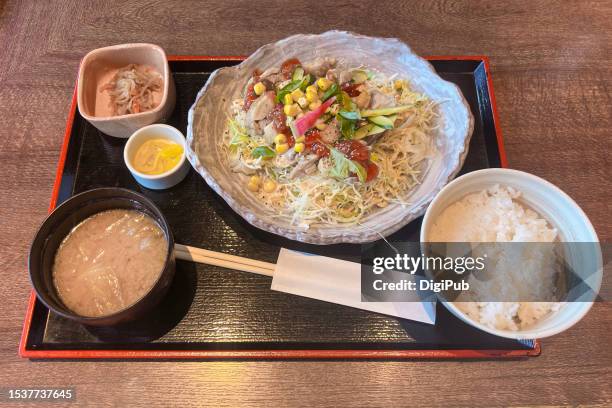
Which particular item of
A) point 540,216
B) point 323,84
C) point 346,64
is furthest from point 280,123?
point 540,216

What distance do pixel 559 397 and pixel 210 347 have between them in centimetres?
163

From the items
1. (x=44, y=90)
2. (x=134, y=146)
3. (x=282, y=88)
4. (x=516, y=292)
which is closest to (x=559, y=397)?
(x=516, y=292)

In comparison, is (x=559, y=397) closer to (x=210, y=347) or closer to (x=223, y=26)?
(x=210, y=347)

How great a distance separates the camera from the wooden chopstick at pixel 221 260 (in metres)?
2.13

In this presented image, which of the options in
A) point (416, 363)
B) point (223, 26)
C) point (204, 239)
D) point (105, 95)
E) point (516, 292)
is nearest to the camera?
point (516, 292)

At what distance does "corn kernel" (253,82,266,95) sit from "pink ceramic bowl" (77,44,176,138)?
1.69 feet

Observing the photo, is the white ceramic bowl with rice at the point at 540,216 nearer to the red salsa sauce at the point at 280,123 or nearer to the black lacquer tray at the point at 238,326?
the black lacquer tray at the point at 238,326

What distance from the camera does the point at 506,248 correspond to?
1915 millimetres

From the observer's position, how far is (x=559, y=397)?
1.92 metres

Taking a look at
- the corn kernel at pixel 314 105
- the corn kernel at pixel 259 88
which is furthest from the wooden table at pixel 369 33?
the corn kernel at pixel 314 105

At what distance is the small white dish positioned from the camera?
2.25 metres

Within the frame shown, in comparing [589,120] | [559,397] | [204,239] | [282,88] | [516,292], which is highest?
[282,88]

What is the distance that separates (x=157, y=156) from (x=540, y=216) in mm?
2010

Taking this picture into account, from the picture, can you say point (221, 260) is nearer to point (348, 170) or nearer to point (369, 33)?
point (348, 170)
